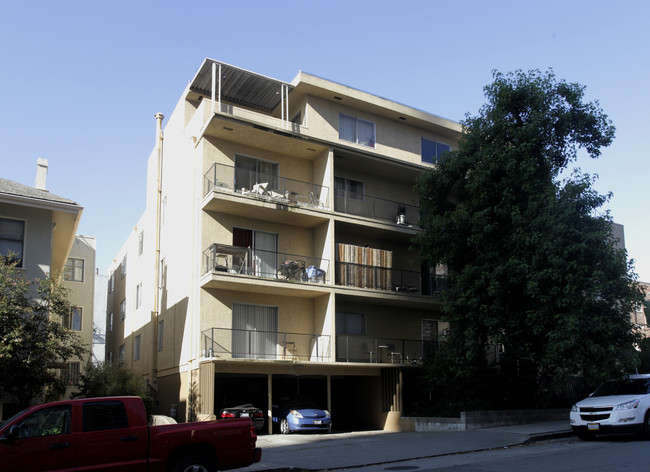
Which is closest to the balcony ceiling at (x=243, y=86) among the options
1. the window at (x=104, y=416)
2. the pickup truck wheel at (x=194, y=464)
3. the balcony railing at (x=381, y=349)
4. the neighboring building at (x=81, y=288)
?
the balcony railing at (x=381, y=349)

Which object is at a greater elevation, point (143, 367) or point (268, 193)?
point (268, 193)

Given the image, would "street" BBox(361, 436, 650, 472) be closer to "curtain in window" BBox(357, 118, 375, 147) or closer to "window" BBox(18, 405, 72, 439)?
"window" BBox(18, 405, 72, 439)

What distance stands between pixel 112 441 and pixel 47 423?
987mm

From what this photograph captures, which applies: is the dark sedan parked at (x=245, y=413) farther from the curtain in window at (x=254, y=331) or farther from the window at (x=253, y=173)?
the window at (x=253, y=173)

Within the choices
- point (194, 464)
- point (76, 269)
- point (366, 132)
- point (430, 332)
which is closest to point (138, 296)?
point (76, 269)

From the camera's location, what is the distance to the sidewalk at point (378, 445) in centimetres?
1414

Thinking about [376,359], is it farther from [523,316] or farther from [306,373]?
[523,316]

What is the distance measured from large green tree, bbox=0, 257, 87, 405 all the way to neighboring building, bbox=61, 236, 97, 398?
17474 millimetres

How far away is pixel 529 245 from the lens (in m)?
20.3

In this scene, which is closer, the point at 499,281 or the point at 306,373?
the point at 499,281

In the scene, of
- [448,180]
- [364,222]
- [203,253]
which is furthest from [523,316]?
[203,253]

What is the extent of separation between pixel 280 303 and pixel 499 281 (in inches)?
328

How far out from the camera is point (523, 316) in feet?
67.9

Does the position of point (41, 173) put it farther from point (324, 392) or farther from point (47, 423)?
point (47, 423)
